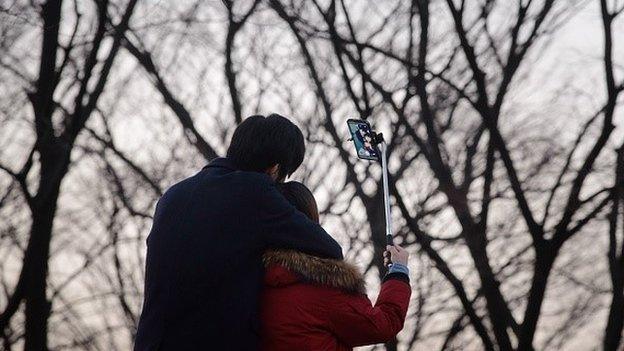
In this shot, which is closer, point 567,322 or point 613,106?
point 613,106

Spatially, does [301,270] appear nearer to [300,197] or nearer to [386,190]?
[300,197]

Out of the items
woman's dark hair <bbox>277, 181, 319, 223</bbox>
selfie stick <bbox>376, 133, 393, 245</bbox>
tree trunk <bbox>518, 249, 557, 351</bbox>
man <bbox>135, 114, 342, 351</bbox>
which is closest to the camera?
man <bbox>135, 114, 342, 351</bbox>

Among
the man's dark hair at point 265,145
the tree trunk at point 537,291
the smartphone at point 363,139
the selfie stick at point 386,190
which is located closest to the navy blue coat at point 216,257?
the man's dark hair at point 265,145

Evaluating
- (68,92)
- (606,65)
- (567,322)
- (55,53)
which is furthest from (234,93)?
(567,322)

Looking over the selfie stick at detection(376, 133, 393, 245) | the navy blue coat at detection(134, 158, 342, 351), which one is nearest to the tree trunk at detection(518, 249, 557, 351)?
the selfie stick at detection(376, 133, 393, 245)

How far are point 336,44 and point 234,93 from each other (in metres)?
1.80

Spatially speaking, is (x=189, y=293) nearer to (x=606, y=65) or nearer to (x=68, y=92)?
(x=606, y=65)

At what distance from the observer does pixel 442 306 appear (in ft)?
34.2

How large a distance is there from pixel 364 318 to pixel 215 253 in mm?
377

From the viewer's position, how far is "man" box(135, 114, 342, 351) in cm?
197

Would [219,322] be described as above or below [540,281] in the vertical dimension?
below

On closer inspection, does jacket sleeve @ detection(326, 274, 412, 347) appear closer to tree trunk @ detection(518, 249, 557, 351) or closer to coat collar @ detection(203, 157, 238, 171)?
coat collar @ detection(203, 157, 238, 171)

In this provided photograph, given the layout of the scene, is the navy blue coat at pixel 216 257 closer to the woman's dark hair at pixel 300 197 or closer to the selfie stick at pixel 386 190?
the woman's dark hair at pixel 300 197

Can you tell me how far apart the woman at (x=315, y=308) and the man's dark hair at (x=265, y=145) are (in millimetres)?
272
